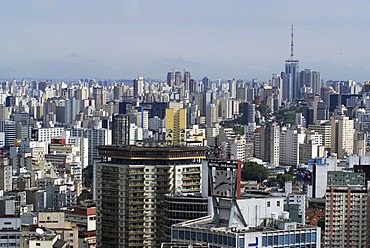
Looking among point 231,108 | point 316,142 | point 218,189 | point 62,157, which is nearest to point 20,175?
point 62,157

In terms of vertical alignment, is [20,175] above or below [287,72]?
below

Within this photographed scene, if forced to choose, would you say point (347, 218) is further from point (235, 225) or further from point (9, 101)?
point (9, 101)

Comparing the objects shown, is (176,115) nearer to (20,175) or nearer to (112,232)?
(20,175)

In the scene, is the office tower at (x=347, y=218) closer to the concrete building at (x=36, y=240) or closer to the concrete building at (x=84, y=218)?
the concrete building at (x=84, y=218)

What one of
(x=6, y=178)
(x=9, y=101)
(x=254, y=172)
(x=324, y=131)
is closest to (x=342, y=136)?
(x=324, y=131)

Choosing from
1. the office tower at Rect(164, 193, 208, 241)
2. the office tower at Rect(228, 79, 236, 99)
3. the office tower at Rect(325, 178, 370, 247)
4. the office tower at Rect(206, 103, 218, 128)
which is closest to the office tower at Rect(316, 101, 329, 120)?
the office tower at Rect(206, 103, 218, 128)

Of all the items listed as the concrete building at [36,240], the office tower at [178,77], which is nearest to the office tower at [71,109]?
the office tower at [178,77]

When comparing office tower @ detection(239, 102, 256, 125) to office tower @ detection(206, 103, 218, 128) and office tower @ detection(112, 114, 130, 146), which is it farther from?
office tower @ detection(112, 114, 130, 146)
